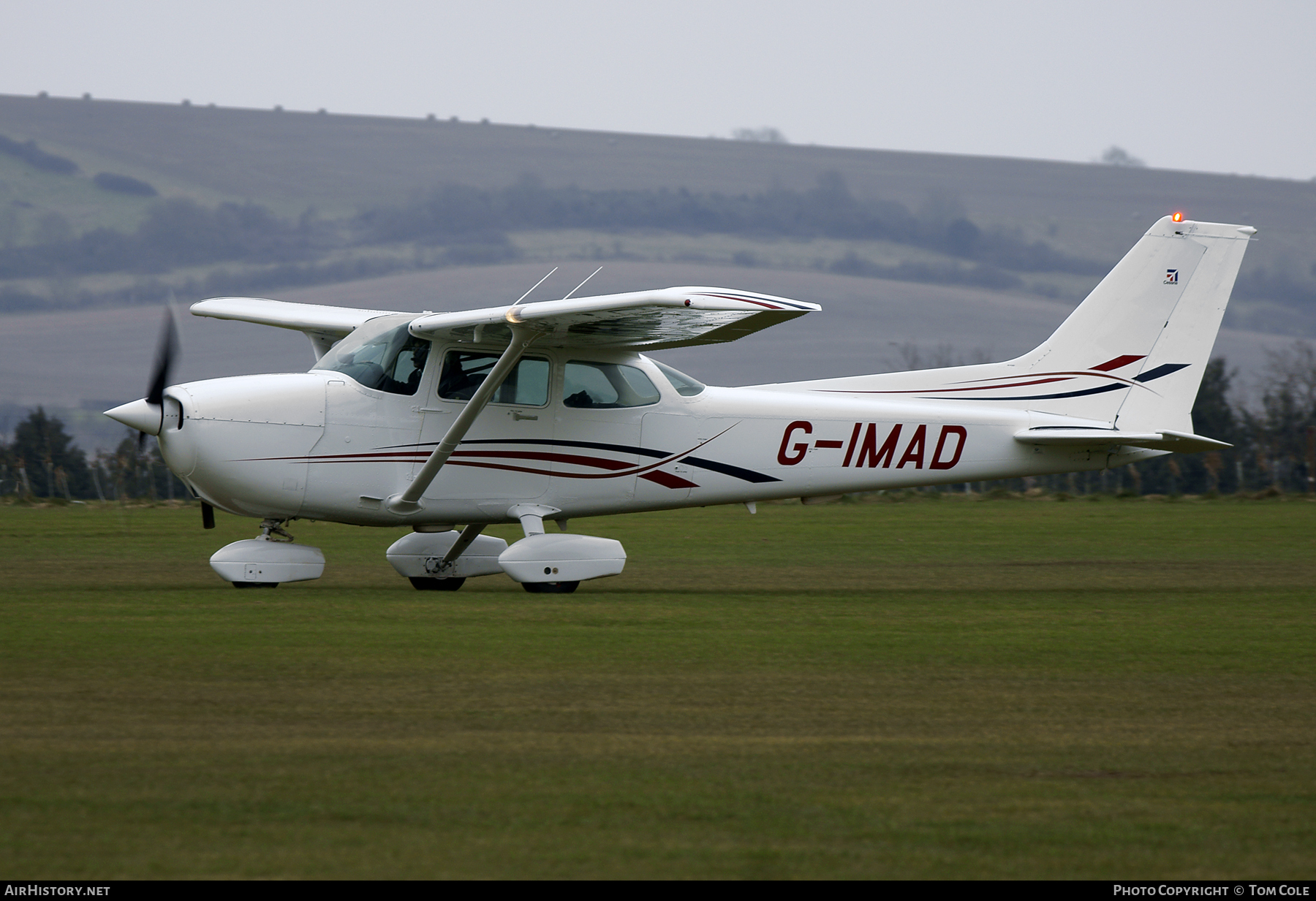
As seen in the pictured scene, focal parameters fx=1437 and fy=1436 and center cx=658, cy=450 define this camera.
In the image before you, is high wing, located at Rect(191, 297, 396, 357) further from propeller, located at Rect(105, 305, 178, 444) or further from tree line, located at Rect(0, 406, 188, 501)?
tree line, located at Rect(0, 406, 188, 501)

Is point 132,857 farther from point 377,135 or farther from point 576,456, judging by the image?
point 377,135

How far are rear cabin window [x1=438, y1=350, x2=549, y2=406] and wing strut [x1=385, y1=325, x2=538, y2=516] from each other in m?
0.16

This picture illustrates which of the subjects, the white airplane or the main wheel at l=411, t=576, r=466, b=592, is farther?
the main wheel at l=411, t=576, r=466, b=592

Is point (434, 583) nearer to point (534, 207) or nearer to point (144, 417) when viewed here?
point (144, 417)

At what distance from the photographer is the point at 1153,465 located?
1763 inches

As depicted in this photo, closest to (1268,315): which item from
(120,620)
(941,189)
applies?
(941,189)

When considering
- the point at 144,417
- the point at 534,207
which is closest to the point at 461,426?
the point at 144,417

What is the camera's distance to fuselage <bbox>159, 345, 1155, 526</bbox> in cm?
1167

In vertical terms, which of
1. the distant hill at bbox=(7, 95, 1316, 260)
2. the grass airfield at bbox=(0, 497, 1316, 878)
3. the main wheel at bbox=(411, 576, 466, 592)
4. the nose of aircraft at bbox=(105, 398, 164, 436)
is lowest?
the main wheel at bbox=(411, 576, 466, 592)

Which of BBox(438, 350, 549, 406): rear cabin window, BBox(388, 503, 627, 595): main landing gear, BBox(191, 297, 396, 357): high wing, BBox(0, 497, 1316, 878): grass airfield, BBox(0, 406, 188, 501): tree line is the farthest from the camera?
BBox(0, 406, 188, 501): tree line

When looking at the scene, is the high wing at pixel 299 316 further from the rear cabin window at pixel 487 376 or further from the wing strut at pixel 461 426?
the wing strut at pixel 461 426

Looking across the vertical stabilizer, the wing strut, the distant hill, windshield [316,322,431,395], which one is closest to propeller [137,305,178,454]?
windshield [316,322,431,395]

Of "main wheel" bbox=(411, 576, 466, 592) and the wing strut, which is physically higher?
the wing strut

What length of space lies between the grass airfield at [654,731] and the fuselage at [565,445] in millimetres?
872
